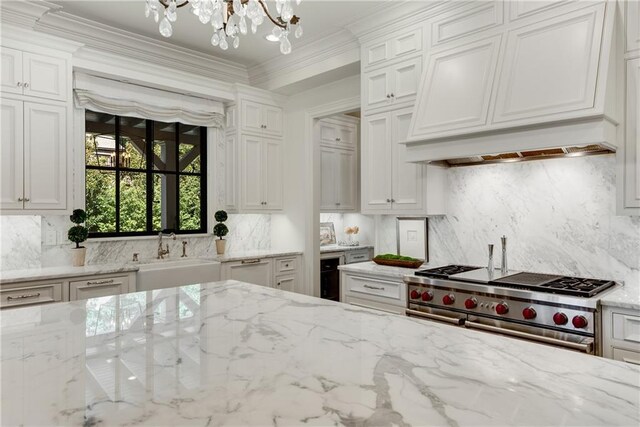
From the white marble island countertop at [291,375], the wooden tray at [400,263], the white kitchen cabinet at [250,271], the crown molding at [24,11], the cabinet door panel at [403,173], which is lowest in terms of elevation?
the white kitchen cabinet at [250,271]

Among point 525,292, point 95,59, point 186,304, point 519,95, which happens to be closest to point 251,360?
point 186,304

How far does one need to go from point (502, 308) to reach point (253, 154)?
127 inches

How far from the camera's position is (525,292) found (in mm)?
2434

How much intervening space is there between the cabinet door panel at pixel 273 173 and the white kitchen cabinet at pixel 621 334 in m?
3.56

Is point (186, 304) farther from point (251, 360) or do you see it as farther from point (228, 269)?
point (228, 269)

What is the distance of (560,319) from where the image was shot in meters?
2.28

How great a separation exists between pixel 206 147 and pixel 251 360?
13.6 feet

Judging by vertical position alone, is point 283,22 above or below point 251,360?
above

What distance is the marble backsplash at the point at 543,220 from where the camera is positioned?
106 inches

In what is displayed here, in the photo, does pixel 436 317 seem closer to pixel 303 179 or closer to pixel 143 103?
pixel 303 179

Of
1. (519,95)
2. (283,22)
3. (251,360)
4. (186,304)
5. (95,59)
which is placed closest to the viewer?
(251,360)

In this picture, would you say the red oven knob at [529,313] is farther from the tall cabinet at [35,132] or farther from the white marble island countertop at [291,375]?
the tall cabinet at [35,132]

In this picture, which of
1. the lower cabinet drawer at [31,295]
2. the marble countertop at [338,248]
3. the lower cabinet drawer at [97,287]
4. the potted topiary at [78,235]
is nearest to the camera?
the lower cabinet drawer at [31,295]

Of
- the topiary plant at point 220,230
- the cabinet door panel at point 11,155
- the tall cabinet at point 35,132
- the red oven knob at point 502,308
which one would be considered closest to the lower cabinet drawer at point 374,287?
the red oven knob at point 502,308
